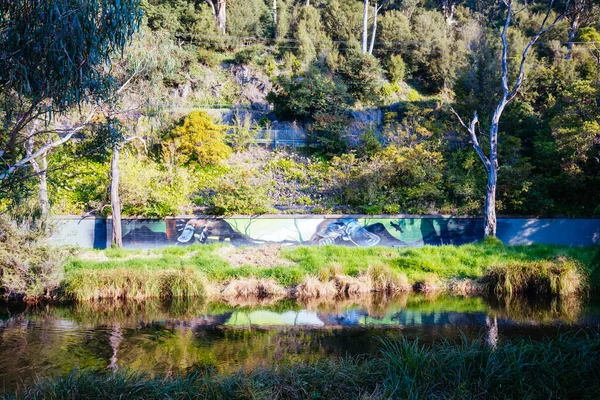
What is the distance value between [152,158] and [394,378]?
802 inches

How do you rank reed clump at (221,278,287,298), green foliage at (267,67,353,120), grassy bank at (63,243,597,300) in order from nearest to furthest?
grassy bank at (63,243,597,300) → reed clump at (221,278,287,298) → green foliage at (267,67,353,120)

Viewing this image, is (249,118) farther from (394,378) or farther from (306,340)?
(394,378)

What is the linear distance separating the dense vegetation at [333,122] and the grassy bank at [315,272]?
9.89ft

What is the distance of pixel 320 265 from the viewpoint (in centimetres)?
1519

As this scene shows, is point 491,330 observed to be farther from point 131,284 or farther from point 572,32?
point 572,32

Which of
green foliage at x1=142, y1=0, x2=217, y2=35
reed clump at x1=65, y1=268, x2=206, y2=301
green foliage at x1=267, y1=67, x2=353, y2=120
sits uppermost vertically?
green foliage at x1=142, y1=0, x2=217, y2=35

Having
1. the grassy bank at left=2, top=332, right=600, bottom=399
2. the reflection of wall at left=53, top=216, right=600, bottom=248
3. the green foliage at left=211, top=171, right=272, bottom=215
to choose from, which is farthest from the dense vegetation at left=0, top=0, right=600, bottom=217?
the grassy bank at left=2, top=332, right=600, bottom=399

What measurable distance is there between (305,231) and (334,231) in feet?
4.07

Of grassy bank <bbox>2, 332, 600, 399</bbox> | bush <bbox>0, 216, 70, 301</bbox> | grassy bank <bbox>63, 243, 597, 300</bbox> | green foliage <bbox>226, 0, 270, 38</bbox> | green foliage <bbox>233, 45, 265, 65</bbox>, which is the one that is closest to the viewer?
grassy bank <bbox>2, 332, 600, 399</bbox>

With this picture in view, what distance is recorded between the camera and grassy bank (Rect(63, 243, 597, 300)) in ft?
44.3

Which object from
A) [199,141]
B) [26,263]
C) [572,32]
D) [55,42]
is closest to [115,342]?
[26,263]

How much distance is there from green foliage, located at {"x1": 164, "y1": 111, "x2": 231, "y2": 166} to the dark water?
40.1 ft

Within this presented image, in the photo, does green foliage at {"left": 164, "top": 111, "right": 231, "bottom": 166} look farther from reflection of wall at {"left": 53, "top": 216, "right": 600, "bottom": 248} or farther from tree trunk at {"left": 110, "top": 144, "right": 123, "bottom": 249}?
tree trunk at {"left": 110, "top": 144, "right": 123, "bottom": 249}

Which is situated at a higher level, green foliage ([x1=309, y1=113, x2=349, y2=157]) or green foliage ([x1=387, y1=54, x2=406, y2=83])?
green foliage ([x1=387, y1=54, x2=406, y2=83])
